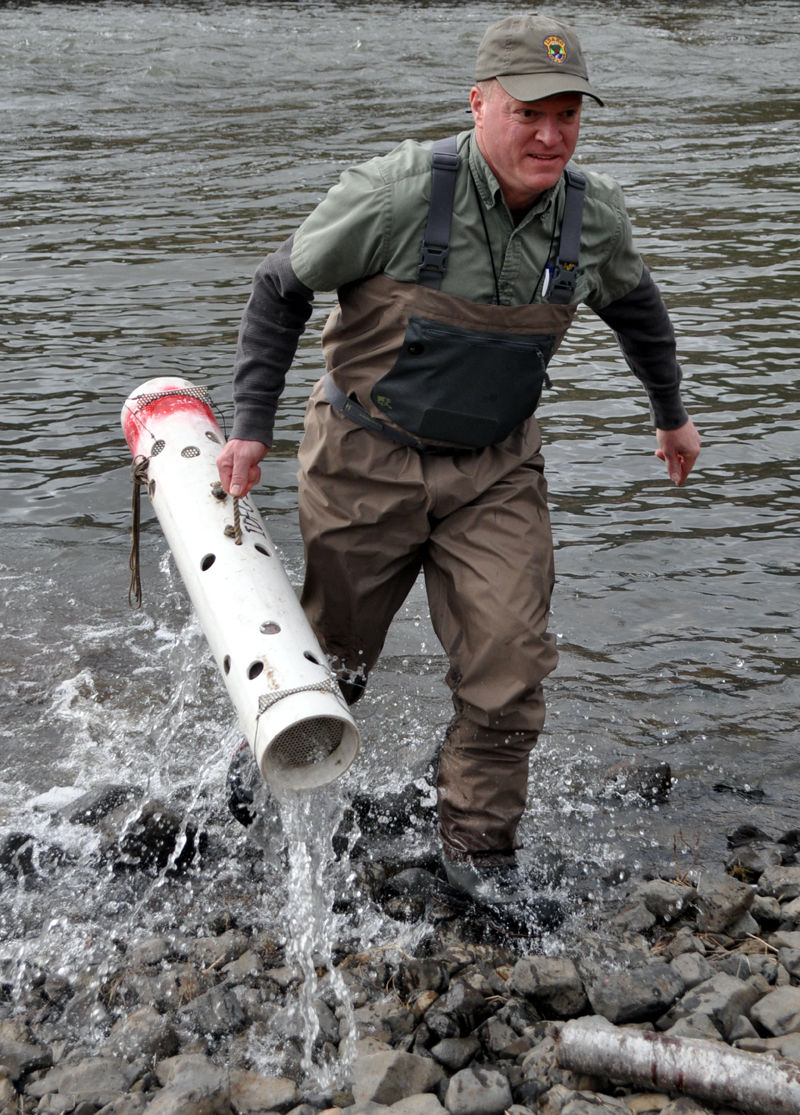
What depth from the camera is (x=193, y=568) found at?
4555 millimetres

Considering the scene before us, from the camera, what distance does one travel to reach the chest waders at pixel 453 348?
12.6 ft

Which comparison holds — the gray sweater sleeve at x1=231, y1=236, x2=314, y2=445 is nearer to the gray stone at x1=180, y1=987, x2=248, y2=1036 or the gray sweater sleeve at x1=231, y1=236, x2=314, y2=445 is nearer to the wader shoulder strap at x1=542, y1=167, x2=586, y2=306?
the wader shoulder strap at x1=542, y1=167, x2=586, y2=306

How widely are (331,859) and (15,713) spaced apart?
75.9 inches

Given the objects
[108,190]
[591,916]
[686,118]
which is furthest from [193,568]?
[686,118]

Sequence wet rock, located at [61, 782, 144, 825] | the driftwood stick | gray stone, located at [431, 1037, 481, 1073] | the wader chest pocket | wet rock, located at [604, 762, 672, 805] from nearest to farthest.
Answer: the driftwood stick
gray stone, located at [431, 1037, 481, 1073]
the wader chest pocket
wet rock, located at [61, 782, 144, 825]
wet rock, located at [604, 762, 672, 805]

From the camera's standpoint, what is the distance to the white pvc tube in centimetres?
387

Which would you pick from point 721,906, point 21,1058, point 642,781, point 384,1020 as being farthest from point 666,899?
point 21,1058

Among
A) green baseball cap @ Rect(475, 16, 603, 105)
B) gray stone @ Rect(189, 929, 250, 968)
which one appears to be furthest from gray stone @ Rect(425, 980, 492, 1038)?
green baseball cap @ Rect(475, 16, 603, 105)

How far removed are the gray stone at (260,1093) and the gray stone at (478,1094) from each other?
17.3 inches

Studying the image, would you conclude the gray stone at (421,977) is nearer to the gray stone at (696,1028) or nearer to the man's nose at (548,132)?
the gray stone at (696,1028)

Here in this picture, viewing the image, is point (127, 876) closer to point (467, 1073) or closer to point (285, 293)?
point (467, 1073)

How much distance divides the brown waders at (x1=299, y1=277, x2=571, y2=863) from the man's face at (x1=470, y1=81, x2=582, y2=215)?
0.39 meters

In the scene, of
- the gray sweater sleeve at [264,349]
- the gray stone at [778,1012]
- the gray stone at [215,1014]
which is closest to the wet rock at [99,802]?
the gray stone at [215,1014]

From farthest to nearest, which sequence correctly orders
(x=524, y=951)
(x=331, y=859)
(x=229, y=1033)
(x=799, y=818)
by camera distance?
(x=799, y=818), (x=331, y=859), (x=524, y=951), (x=229, y=1033)
